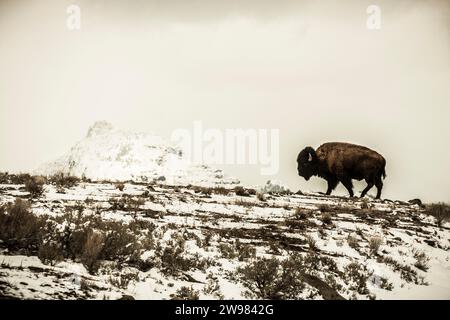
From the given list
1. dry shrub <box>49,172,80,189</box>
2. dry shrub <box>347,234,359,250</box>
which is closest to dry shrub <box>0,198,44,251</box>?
dry shrub <box>49,172,80,189</box>

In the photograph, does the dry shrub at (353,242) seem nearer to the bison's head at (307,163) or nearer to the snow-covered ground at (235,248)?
the snow-covered ground at (235,248)

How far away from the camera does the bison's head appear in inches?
768

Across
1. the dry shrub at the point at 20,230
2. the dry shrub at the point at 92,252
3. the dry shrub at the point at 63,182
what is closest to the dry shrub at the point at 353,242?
the dry shrub at the point at 92,252

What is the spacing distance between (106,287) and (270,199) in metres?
9.58

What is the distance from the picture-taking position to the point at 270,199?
46.9 ft

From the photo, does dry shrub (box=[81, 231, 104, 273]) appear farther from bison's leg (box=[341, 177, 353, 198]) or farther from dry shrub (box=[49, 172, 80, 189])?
bison's leg (box=[341, 177, 353, 198])

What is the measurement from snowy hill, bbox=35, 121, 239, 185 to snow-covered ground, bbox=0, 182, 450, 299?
420ft

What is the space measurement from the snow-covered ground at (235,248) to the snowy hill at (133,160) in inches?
5039

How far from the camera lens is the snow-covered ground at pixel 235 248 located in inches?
217

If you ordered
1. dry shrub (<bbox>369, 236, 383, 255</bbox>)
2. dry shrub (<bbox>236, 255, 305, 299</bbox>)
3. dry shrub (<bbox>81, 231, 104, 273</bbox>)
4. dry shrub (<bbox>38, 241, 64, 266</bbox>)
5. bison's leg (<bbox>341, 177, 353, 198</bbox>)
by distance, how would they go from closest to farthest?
dry shrub (<bbox>38, 241, 64, 266</bbox>) → dry shrub (<bbox>81, 231, 104, 273</bbox>) → dry shrub (<bbox>236, 255, 305, 299</bbox>) → dry shrub (<bbox>369, 236, 383, 255</bbox>) → bison's leg (<bbox>341, 177, 353, 198</bbox>)
